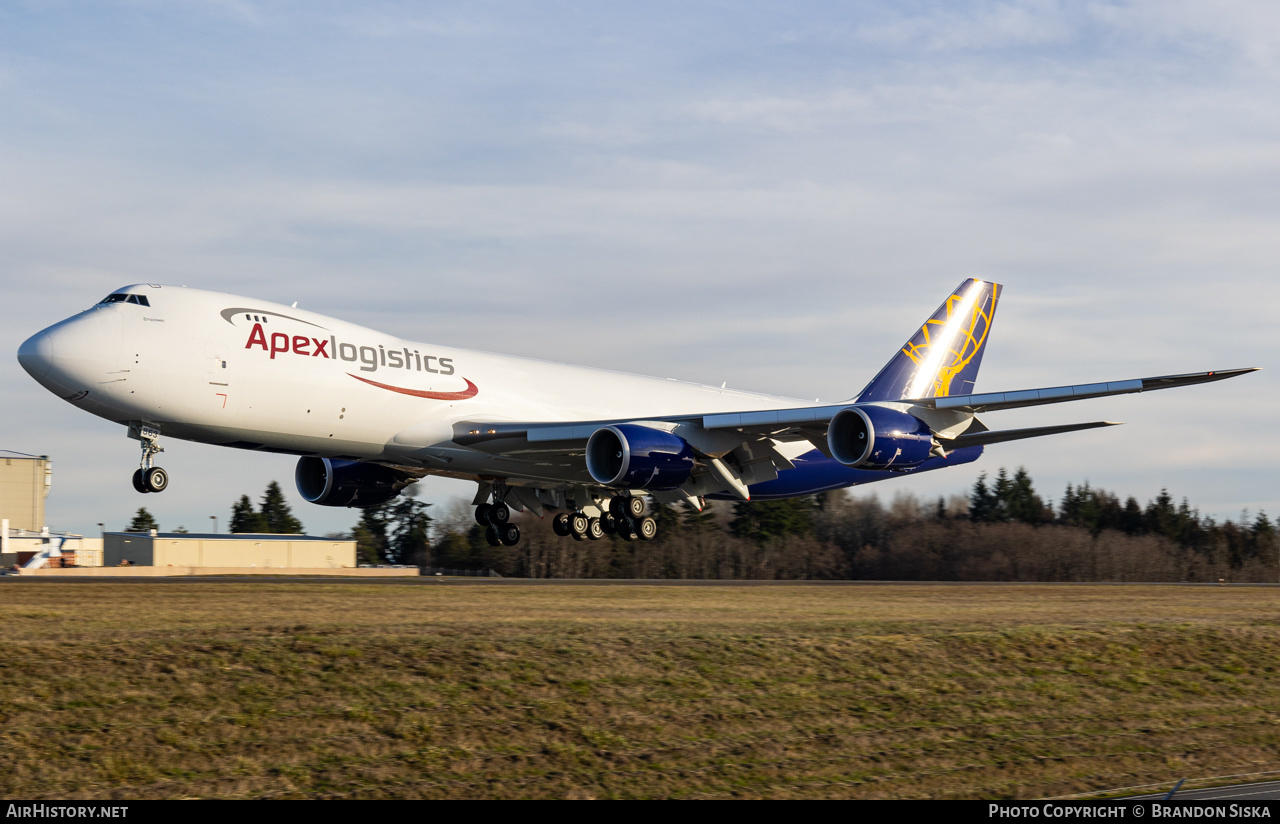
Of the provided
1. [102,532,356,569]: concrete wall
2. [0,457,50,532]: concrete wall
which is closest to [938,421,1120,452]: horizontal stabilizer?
[102,532,356,569]: concrete wall

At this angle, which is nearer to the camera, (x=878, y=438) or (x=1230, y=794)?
(x=1230, y=794)

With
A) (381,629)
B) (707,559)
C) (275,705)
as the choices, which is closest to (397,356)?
(381,629)

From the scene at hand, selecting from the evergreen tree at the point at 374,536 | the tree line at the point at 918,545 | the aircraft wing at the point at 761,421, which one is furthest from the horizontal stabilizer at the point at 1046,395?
the evergreen tree at the point at 374,536

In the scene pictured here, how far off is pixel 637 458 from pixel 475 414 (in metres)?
5.09

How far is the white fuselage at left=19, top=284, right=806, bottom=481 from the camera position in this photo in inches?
1108

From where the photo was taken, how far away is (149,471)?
2881cm

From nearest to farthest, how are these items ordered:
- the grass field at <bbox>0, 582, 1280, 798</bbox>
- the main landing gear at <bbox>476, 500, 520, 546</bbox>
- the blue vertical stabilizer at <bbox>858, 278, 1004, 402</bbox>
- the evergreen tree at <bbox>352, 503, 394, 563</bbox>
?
the grass field at <bbox>0, 582, 1280, 798</bbox>, the main landing gear at <bbox>476, 500, 520, 546</bbox>, the blue vertical stabilizer at <bbox>858, 278, 1004, 402</bbox>, the evergreen tree at <bbox>352, 503, 394, 563</bbox>

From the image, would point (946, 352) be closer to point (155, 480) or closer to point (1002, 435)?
point (1002, 435)

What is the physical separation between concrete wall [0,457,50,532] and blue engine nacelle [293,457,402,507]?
60.0 metres

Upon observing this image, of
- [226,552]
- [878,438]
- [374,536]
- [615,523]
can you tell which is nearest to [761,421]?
[878,438]

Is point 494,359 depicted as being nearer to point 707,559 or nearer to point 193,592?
point 193,592

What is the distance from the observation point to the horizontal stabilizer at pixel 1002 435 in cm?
3800

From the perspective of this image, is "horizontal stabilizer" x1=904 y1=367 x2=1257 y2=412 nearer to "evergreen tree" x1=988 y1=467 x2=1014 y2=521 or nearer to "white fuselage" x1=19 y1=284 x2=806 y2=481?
"white fuselage" x1=19 y1=284 x2=806 y2=481

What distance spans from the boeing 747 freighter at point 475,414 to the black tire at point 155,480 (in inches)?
1.6
